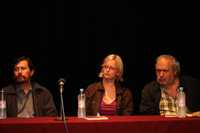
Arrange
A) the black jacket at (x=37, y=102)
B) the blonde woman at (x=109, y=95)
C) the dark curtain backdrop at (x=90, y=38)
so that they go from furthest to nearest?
the dark curtain backdrop at (x=90, y=38), the blonde woman at (x=109, y=95), the black jacket at (x=37, y=102)

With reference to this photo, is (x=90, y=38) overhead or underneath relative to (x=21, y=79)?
overhead

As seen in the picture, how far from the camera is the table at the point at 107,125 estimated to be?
10.5ft

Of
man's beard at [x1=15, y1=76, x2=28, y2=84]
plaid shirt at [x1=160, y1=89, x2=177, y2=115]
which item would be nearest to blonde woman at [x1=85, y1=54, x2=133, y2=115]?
plaid shirt at [x1=160, y1=89, x2=177, y2=115]

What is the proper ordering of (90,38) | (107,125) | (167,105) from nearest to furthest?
(107,125) < (167,105) < (90,38)

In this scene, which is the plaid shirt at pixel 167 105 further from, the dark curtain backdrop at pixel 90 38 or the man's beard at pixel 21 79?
the man's beard at pixel 21 79

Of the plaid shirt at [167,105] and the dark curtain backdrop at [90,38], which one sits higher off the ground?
the dark curtain backdrop at [90,38]

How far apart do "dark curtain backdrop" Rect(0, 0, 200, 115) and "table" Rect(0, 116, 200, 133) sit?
1.73 m

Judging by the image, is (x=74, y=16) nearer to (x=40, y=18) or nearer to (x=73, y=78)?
(x=40, y=18)

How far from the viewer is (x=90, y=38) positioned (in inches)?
202

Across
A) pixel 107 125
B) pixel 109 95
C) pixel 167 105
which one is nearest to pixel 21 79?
pixel 109 95

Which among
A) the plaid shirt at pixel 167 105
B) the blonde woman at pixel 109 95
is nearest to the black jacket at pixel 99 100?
the blonde woman at pixel 109 95

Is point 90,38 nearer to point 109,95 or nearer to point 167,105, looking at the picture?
point 109,95

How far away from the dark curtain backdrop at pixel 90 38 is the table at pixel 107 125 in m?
1.73

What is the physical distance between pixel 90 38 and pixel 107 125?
6.59 ft
